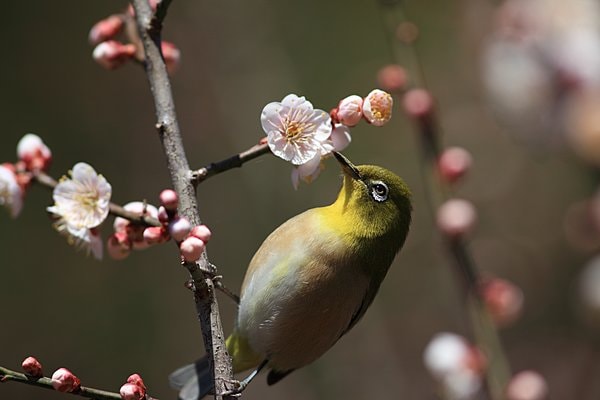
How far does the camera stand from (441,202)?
8.92ft

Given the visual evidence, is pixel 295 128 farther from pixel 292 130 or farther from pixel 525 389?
pixel 525 389

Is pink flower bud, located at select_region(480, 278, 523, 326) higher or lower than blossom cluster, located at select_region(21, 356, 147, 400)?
lower

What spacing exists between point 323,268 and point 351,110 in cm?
76

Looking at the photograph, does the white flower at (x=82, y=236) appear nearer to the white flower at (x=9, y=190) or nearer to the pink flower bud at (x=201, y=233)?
the white flower at (x=9, y=190)

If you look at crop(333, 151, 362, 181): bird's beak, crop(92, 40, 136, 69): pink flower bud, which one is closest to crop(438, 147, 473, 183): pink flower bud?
crop(333, 151, 362, 181): bird's beak

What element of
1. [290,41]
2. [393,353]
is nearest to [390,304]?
[393,353]

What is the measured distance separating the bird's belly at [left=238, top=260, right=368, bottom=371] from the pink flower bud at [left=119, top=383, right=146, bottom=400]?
2.96 ft

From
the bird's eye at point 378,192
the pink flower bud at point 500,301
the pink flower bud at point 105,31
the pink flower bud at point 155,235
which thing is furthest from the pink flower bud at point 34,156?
the pink flower bud at point 500,301

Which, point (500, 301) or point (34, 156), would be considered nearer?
point (34, 156)

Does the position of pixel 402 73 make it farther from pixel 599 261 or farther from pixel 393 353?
pixel 393 353

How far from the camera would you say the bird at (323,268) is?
2.78 metres

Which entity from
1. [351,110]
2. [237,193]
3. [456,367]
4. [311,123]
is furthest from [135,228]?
[237,193]

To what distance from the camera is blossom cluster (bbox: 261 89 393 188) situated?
85.7 inches

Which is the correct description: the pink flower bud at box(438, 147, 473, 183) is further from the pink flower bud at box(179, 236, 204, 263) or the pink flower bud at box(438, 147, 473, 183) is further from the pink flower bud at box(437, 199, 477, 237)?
the pink flower bud at box(179, 236, 204, 263)
